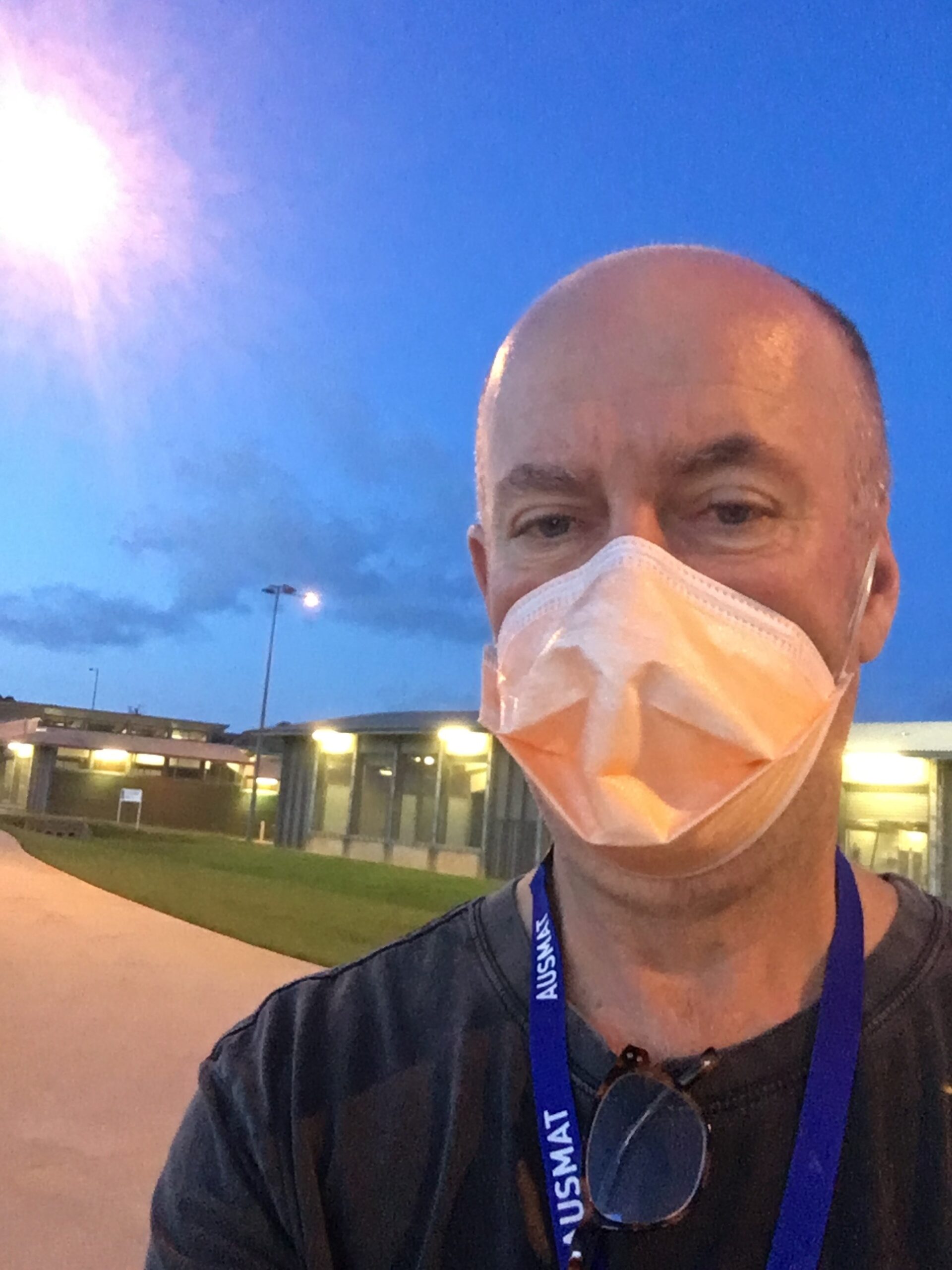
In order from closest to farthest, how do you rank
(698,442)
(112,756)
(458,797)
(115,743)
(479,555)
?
(698,442), (479,555), (458,797), (115,743), (112,756)

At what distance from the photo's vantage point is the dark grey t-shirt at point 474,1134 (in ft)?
3.72

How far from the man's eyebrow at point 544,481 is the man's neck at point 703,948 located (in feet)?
1.60

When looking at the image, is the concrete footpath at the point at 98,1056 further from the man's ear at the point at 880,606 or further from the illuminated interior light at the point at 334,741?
the illuminated interior light at the point at 334,741

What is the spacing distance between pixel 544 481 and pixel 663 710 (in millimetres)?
381

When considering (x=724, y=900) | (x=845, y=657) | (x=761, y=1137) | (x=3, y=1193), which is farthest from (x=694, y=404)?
(x=3, y=1193)

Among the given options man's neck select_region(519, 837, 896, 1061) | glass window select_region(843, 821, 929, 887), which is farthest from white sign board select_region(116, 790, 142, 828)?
man's neck select_region(519, 837, 896, 1061)

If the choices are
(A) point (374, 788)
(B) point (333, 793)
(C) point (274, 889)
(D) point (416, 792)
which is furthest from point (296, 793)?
(C) point (274, 889)

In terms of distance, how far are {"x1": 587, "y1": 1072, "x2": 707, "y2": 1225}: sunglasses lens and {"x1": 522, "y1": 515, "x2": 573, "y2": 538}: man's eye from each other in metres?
0.72

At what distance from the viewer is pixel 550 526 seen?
1403 mm

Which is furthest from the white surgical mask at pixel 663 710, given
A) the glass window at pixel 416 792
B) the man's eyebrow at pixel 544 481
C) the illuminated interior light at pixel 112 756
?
the illuminated interior light at pixel 112 756

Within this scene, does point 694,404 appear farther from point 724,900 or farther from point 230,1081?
point 230,1081

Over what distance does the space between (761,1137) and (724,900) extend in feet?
0.91

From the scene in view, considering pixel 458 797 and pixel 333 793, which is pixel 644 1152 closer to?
pixel 458 797

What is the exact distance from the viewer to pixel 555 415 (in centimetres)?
138
